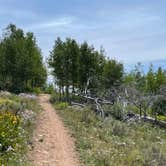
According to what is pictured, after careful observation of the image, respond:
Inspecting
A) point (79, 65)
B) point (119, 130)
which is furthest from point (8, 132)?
point (79, 65)

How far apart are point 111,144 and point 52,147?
2.01 metres

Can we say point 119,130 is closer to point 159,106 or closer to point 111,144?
point 111,144

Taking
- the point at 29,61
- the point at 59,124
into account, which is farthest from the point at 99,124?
the point at 29,61

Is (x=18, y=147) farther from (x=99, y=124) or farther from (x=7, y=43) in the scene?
(x=7, y=43)

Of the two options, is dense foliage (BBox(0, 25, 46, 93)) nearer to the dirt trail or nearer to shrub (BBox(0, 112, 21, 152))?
the dirt trail

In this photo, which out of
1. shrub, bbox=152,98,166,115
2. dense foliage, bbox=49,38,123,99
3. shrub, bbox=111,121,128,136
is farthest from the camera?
dense foliage, bbox=49,38,123,99

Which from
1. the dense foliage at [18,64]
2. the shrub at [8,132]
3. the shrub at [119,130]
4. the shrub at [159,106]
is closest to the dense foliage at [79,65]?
the dense foliage at [18,64]

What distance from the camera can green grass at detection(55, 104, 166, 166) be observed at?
37.2 ft

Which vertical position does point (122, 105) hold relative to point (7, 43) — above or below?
below

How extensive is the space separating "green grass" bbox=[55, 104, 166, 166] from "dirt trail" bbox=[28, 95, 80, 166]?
0.31 m

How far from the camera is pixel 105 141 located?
47.1ft

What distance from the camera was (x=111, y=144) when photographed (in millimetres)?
13719

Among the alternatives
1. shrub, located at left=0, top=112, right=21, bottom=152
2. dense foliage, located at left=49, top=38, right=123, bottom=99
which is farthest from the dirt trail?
dense foliage, located at left=49, top=38, right=123, bottom=99

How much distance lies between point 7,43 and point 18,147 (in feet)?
112
